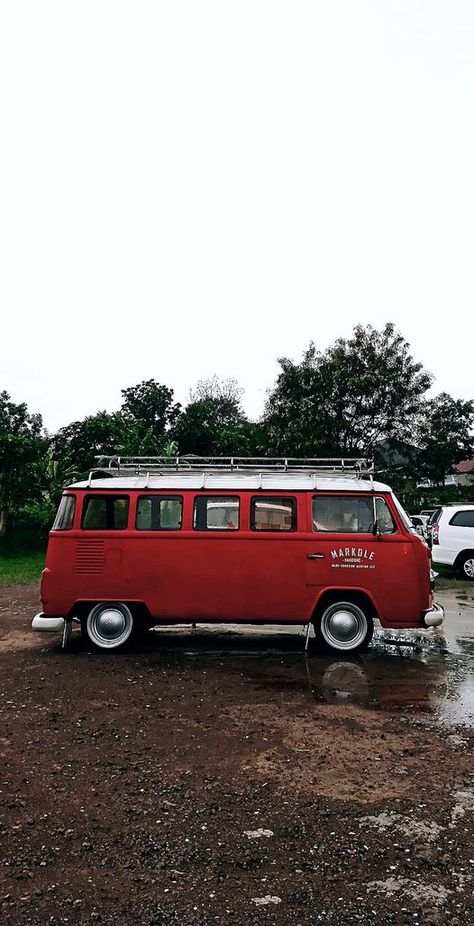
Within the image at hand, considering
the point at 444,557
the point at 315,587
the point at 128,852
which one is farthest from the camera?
the point at 444,557

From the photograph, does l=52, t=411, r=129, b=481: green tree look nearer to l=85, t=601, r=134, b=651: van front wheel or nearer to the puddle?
the puddle

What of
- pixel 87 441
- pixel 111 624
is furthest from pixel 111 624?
pixel 87 441

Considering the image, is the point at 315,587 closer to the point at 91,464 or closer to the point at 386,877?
the point at 386,877

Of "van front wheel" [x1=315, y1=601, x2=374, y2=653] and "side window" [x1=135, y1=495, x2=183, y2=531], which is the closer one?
"van front wheel" [x1=315, y1=601, x2=374, y2=653]

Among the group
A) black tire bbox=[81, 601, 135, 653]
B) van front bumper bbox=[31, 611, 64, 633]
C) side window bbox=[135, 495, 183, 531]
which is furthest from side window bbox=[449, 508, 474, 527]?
van front bumper bbox=[31, 611, 64, 633]

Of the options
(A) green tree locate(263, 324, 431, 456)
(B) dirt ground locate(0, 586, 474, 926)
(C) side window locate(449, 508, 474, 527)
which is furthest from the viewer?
(A) green tree locate(263, 324, 431, 456)

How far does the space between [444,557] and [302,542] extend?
31.6 feet

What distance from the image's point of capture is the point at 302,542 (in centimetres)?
879

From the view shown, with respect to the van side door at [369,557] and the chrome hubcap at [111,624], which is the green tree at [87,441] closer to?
the chrome hubcap at [111,624]

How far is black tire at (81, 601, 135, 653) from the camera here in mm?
9000

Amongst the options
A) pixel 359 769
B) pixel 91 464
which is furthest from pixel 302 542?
pixel 91 464

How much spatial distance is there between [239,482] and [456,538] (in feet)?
32.0

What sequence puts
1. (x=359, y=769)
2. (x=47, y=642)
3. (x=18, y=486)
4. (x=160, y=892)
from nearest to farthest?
(x=160, y=892)
(x=359, y=769)
(x=47, y=642)
(x=18, y=486)

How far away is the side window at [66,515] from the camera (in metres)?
9.04
